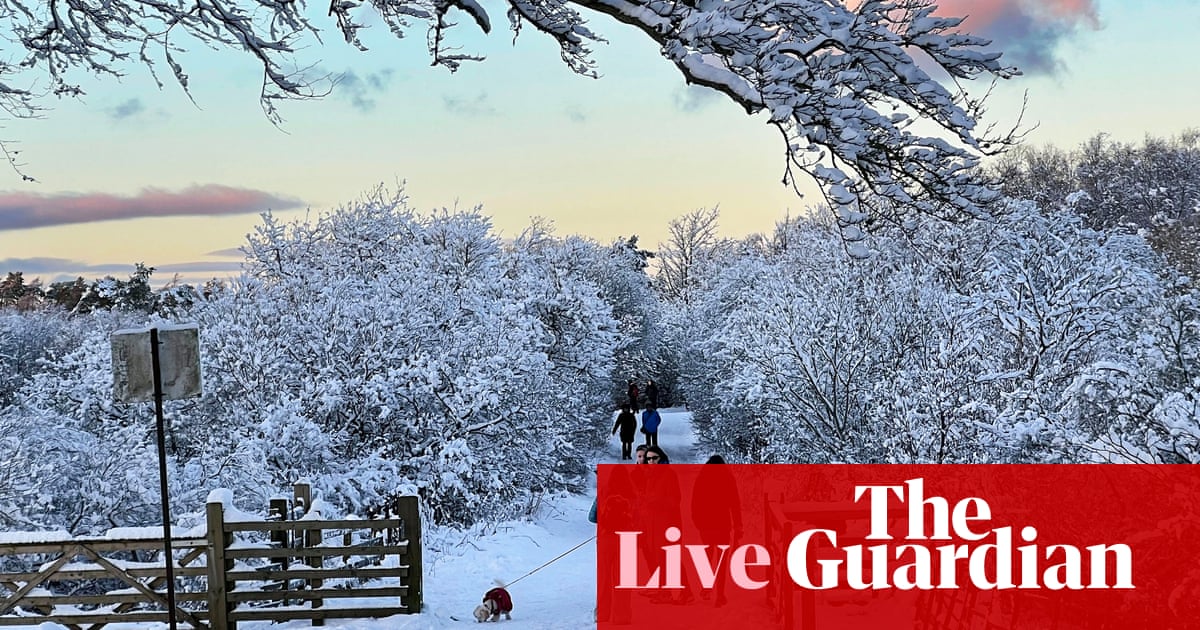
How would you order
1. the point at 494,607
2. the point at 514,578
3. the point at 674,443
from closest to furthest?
the point at 494,607 → the point at 514,578 → the point at 674,443

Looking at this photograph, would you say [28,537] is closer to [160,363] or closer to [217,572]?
[217,572]

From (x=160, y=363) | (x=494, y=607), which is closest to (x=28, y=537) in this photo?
(x=160, y=363)

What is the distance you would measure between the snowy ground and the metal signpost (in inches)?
132

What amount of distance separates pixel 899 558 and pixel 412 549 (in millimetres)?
4810

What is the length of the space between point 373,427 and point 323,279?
476cm

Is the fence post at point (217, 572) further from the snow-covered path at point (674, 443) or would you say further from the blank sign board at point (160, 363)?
the snow-covered path at point (674, 443)

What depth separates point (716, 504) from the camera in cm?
912

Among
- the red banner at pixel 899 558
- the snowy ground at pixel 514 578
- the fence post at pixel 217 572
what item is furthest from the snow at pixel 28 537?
the red banner at pixel 899 558

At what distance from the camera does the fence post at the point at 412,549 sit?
9.91 metres

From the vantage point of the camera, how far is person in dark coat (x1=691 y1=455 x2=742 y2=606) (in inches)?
358

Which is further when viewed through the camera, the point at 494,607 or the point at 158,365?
the point at 494,607

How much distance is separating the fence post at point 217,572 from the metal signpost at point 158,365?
2.25 meters

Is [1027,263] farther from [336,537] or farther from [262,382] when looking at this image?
[262,382]

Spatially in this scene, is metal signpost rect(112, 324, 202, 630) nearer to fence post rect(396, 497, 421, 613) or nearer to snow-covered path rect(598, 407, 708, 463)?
fence post rect(396, 497, 421, 613)
